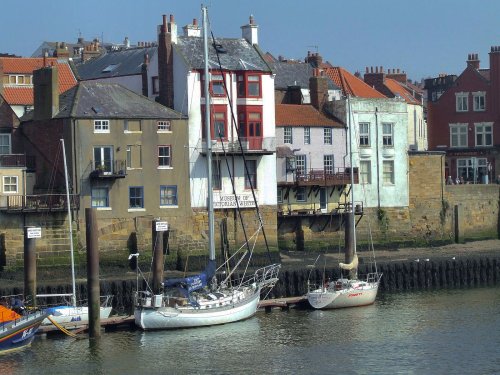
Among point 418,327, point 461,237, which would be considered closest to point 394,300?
point 418,327

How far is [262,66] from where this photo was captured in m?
77.6

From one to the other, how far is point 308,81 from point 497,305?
2989 cm

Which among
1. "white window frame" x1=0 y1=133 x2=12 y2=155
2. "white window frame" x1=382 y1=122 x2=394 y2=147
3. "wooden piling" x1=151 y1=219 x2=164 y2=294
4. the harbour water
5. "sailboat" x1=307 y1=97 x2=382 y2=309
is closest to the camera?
the harbour water

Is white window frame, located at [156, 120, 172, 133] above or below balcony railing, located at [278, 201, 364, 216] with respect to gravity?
above

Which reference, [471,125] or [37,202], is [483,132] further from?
[37,202]

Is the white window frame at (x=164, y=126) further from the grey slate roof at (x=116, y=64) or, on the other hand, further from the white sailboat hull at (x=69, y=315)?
the white sailboat hull at (x=69, y=315)

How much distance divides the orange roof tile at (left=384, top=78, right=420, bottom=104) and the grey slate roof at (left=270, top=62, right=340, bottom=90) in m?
15.3

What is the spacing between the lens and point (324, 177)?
82125mm

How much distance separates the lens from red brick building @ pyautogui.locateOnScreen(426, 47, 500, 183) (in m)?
96.9

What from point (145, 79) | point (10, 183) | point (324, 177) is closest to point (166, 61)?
point (145, 79)

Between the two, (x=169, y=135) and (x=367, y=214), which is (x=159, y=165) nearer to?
(x=169, y=135)

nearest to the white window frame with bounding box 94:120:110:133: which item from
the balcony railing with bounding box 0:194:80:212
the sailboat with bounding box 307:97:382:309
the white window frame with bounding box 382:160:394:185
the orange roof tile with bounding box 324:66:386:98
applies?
the balcony railing with bounding box 0:194:80:212

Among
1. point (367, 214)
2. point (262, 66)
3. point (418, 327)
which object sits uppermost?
point (262, 66)

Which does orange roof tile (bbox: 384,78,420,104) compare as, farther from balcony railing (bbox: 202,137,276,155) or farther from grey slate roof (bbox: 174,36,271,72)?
balcony railing (bbox: 202,137,276,155)
